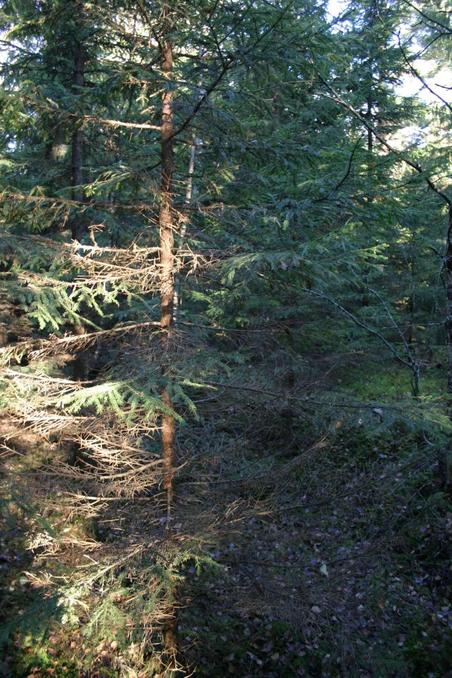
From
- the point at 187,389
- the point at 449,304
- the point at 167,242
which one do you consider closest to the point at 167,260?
the point at 167,242

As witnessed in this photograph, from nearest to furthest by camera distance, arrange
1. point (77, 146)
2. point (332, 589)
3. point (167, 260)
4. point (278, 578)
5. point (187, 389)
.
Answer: point (167, 260), point (278, 578), point (332, 589), point (187, 389), point (77, 146)

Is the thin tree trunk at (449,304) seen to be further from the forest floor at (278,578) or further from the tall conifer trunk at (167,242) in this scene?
the tall conifer trunk at (167,242)

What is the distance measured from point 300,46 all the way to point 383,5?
1297 centimetres

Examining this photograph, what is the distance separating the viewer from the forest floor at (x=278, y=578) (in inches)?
199

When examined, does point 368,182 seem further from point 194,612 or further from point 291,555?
point 194,612

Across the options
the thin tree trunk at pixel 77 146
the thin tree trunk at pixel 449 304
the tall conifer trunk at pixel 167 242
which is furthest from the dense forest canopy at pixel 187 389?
the thin tree trunk at pixel 77 146

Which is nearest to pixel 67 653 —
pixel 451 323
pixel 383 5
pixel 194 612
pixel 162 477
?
pixel 194 612

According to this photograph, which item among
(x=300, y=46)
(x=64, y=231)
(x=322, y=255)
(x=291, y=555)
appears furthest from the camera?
(x=64, y=231)

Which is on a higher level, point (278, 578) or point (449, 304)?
point (449, 304)

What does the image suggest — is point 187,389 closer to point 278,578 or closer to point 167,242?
point 167,242

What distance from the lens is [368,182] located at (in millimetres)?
6918

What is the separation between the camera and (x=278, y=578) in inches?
212

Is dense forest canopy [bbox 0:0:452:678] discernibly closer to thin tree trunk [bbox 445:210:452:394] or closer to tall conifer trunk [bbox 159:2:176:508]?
tall conifer trunk [bbox 159:2:176:508]

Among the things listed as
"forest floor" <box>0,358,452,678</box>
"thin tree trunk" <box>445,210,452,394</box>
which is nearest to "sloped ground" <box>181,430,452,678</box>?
"forest floor" <box>0,358,452,678</box>
